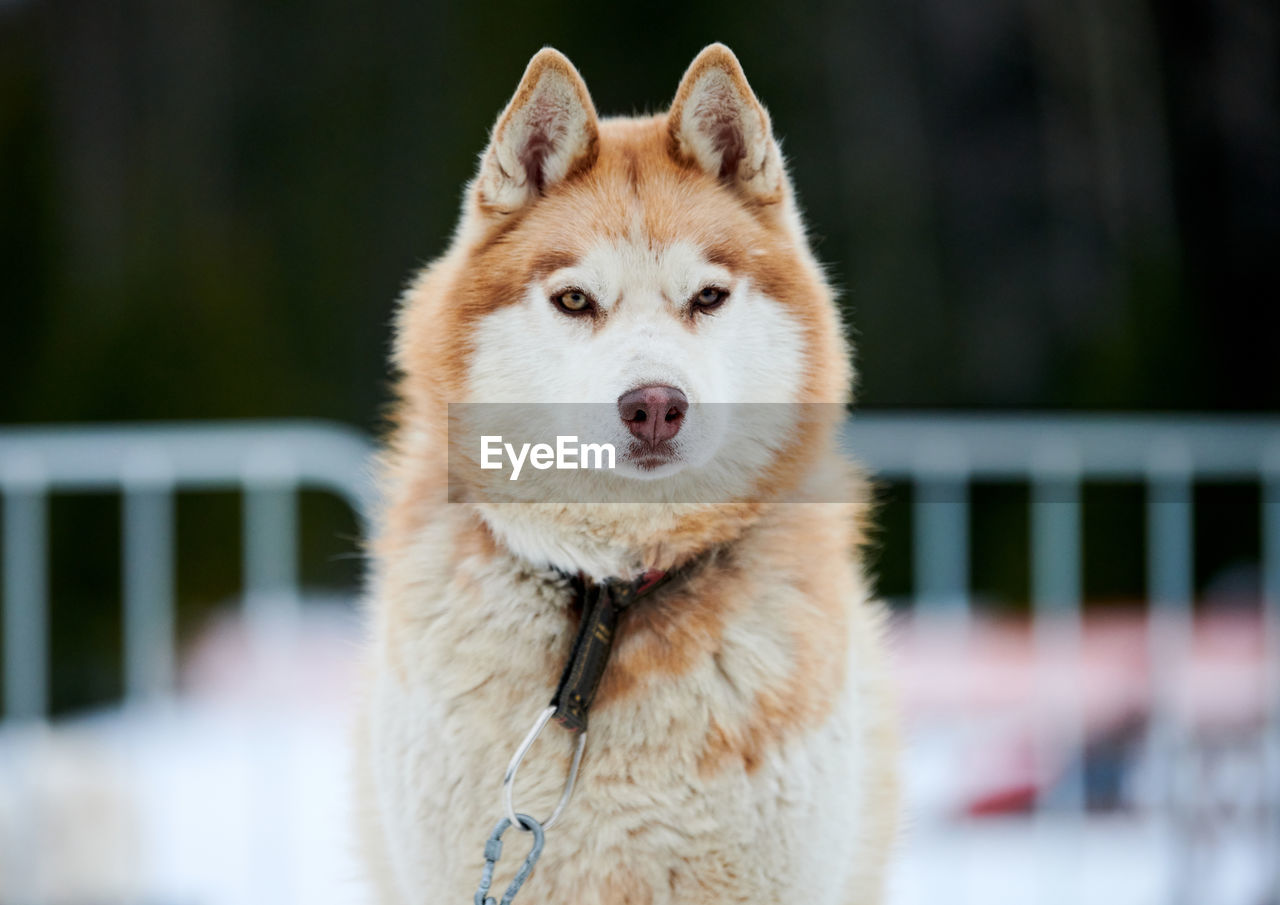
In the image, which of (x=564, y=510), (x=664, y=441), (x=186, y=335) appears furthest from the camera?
(x=186, y=335)

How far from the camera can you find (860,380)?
1630 mm

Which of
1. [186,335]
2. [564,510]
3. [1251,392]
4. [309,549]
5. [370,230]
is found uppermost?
[370,230]

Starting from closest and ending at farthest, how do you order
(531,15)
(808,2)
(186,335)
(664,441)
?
(664,441) < (531,15) < (808,2) < (186,335)

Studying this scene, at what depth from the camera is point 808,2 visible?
3.71 meters

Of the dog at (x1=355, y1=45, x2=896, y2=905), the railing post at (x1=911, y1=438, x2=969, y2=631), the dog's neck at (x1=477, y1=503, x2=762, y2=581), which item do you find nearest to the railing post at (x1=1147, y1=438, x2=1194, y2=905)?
the railing post at (x1=911, y1=438, x2=969, y2=631)

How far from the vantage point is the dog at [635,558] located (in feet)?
3.65

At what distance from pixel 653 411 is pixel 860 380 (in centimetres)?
66

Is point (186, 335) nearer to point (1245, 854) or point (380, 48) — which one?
point (380, 48)

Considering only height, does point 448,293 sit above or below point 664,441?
above

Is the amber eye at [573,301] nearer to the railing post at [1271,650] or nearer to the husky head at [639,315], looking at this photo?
the husky head at [639,315]

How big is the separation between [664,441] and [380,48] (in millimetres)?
3483

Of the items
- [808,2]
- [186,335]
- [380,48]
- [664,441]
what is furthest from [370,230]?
[664,441]

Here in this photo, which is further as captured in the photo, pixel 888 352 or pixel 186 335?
pixel 186 335

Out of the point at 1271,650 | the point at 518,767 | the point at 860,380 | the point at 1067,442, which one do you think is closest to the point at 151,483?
the point at 860,380
